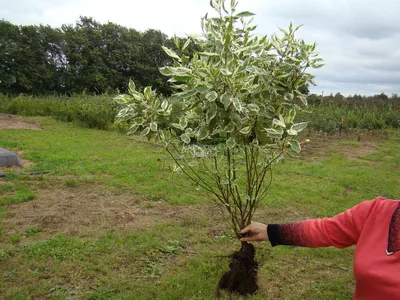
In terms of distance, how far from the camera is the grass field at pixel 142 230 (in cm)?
278

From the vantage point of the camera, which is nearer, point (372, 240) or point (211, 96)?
point (372, 240)

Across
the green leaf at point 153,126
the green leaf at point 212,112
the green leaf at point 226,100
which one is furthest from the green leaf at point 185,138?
the green leaf at point 226,100

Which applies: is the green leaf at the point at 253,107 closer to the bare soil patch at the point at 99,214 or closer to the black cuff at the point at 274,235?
the black cuff at the point at 274,235

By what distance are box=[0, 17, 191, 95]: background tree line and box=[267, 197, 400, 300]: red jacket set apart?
22459 millimetres

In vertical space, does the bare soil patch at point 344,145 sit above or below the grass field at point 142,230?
above

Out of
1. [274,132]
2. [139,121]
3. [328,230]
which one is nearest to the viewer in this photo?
[328,230]

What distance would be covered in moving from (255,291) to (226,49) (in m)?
1.91

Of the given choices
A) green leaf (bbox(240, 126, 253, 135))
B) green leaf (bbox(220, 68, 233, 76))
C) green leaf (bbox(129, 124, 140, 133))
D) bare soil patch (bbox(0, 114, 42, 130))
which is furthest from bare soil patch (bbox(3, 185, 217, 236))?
bare soil patch (bbox(0, 114, 42, 130))

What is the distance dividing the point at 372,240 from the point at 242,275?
1427 mm

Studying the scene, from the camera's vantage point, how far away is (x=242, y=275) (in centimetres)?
261

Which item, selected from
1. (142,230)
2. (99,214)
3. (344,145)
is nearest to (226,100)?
(142,230)

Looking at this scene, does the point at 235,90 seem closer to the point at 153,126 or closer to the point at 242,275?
the point at 153,126

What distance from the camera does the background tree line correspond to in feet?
81.5

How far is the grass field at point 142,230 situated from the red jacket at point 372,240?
4.28 feet
